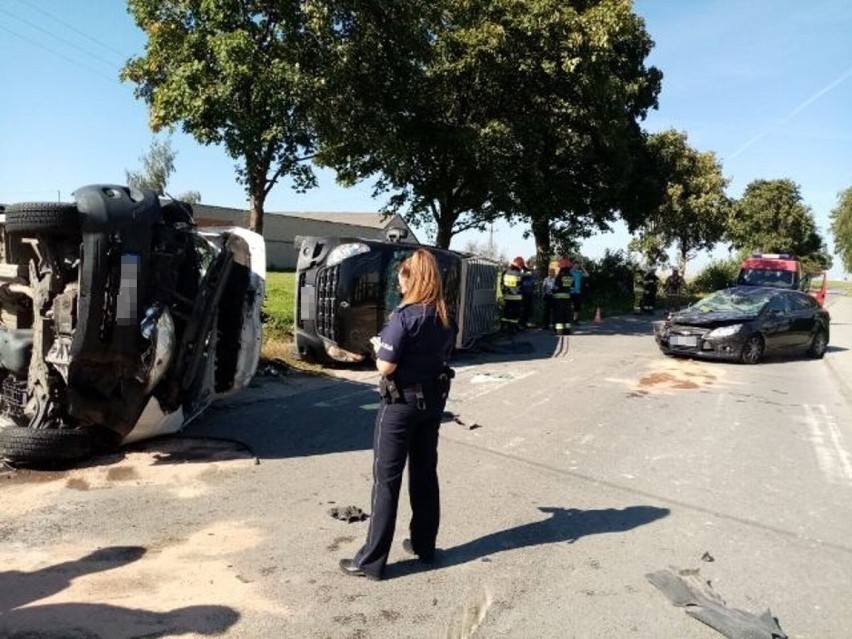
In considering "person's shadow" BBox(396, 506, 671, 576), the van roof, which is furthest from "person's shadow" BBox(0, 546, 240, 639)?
the van roof

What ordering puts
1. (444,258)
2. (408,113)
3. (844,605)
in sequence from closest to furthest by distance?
(844,605), (444,258), (408,113)

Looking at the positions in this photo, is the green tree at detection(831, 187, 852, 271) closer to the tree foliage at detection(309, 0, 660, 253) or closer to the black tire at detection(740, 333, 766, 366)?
the tree foliage at detection(309, 0, 660, 253)

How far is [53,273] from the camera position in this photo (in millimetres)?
5055

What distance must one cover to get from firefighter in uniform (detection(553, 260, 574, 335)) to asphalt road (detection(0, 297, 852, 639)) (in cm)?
901

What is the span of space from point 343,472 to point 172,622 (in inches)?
95.6

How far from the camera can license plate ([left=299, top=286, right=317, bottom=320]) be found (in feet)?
33.7

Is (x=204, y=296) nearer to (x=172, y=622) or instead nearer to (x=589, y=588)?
(x=172, y=622)

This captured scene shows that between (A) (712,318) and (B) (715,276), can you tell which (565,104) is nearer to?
(A) (712,318)

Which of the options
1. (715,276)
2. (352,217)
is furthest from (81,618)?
(352,217)

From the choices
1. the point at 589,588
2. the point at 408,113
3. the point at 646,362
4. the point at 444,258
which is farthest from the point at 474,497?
the point at 408,113

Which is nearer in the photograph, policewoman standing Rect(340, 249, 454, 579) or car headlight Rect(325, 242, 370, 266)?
policewoman standing Rect(340, 249, 454, 579)

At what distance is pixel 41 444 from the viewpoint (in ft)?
16.6

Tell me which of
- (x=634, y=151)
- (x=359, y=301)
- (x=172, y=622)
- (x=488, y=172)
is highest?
(x=634, y=151)

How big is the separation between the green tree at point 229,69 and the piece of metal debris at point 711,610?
917 centimetres
